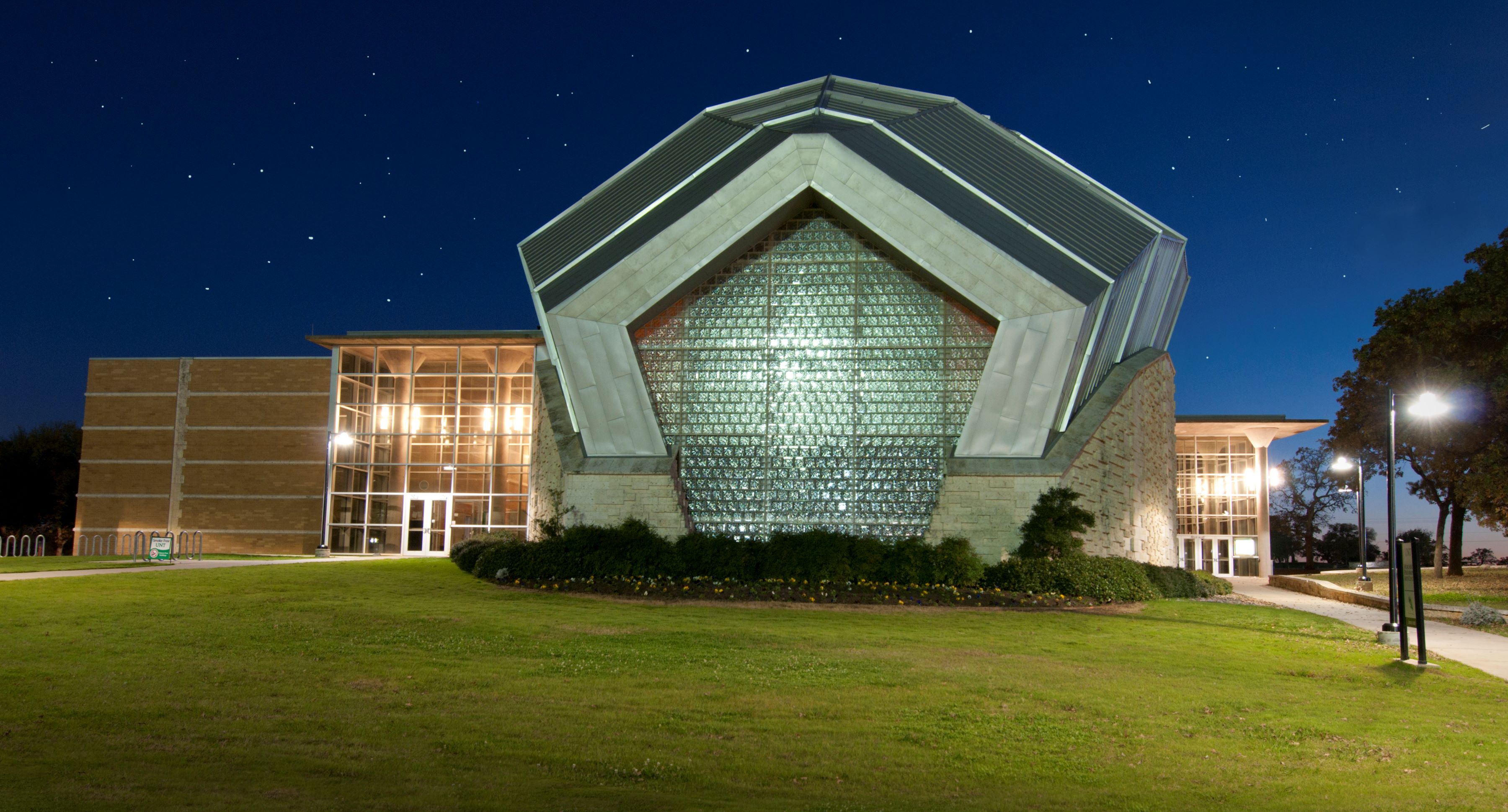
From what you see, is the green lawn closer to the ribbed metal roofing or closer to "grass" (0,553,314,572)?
"grass" (0,553,314,572)

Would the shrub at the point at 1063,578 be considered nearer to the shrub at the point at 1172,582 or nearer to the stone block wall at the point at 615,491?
the shrub at the point at 1172,582

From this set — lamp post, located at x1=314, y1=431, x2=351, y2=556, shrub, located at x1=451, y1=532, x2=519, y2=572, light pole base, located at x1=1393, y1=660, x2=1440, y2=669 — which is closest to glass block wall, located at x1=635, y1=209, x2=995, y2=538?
shrub, located at x1=451, y1=532, x2=519, y2=572

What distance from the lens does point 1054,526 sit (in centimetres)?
2145

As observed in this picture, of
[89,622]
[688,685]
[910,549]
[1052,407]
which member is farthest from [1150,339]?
[89,622]

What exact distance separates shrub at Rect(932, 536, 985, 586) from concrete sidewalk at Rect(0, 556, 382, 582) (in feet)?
52.9

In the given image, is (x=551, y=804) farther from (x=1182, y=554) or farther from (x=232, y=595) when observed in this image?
(x=1182, y=554)

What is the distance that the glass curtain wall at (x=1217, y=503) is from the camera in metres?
45.8

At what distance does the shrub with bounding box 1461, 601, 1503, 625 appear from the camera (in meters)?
21.8

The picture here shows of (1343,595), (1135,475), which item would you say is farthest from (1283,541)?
(1135,475)

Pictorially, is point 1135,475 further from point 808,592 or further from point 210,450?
point 210,450

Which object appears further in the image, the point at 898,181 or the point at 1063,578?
the point at 898,181

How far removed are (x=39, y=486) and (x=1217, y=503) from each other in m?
57.4

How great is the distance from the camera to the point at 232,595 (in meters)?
18.5

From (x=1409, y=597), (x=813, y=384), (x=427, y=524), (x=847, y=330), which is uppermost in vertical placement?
(x=847, y=330)
